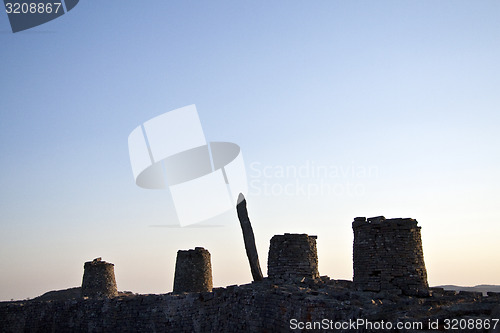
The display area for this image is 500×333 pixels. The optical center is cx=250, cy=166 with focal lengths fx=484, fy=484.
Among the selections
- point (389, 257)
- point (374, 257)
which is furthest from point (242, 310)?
point (389, 257)

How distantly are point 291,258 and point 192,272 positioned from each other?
20.5 ft

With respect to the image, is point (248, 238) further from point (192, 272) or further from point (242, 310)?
→ point (242, 310)

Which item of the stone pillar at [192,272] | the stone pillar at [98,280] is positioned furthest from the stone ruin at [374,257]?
the stone pillar at [98,280]

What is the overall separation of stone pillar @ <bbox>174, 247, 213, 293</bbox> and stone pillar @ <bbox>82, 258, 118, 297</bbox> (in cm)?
506

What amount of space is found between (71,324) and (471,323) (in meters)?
18.0

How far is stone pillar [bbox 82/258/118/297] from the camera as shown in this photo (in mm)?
25891

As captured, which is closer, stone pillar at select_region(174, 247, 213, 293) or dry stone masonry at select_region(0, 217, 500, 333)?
dry stone masonry at select_region(0, 217, 500, 333)

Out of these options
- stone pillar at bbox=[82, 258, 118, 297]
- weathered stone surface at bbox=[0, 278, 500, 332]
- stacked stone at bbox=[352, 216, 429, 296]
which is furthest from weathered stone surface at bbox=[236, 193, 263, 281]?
stone pillar at bbox=[82, 258, 118, 297]

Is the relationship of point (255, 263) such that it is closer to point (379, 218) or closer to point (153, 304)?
point (153, 304)

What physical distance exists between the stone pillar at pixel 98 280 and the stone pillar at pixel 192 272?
16.6ft

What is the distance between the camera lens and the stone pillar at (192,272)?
23.0 meters

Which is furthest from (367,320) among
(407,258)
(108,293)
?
(108,293)

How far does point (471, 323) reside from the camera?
9164 mm

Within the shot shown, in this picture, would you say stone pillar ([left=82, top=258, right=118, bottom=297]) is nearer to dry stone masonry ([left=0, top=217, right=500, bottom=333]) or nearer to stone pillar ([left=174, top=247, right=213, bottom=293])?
dry stone masonry ([left=0, top=217, right=500, bottom=333])
